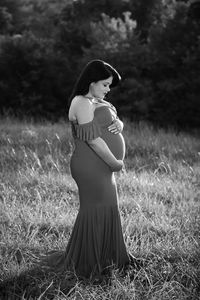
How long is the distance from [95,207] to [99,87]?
86 cm

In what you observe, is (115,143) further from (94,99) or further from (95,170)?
(94,99)

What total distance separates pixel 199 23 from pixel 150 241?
944 cm

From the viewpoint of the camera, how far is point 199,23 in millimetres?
12664

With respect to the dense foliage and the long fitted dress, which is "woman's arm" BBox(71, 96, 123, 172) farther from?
the dense foliage

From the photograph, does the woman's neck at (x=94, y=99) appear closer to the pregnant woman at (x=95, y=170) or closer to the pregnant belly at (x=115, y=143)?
the pregnant woman at (x=95, y=170)

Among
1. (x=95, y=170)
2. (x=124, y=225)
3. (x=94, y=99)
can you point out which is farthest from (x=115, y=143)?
(x=124, y=225)

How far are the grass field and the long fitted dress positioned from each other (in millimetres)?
168

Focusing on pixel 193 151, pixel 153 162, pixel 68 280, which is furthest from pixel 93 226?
pixel 193 151

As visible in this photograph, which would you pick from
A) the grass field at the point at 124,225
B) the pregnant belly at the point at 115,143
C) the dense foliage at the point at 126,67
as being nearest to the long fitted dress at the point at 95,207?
the pregnant belly at the point at 115,143

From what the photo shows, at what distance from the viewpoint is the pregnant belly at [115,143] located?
3539 millimetres

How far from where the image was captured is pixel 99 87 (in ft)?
11.4

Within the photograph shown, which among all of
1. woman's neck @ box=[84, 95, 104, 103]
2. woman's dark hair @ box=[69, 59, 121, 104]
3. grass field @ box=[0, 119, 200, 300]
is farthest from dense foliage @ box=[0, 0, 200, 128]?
woman's dark hair @ box=[69, 59, 121, 104]

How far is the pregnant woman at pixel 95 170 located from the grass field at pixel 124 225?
20 centimetres

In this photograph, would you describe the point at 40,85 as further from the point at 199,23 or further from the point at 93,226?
the point at 93,226
